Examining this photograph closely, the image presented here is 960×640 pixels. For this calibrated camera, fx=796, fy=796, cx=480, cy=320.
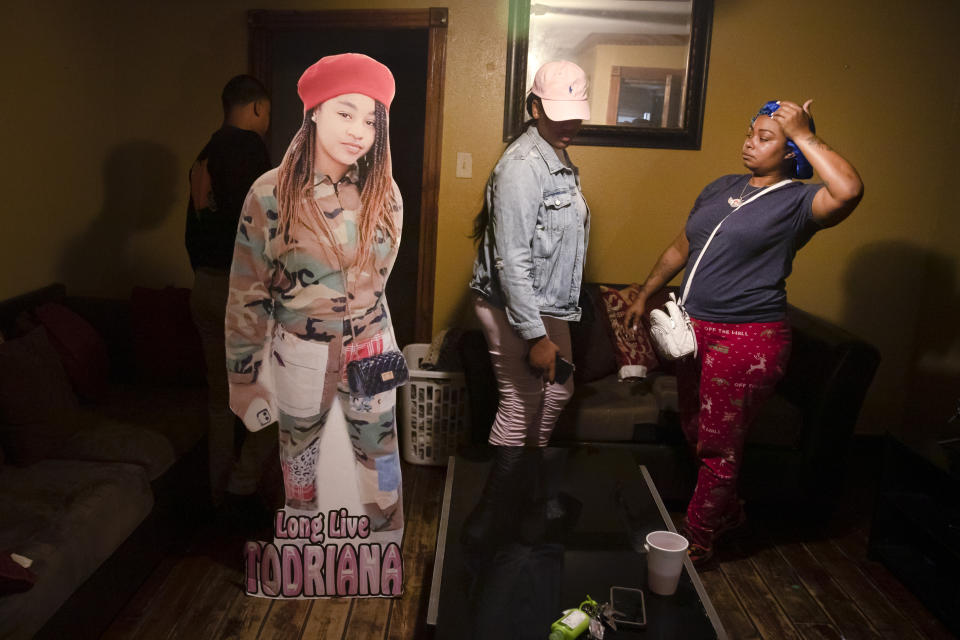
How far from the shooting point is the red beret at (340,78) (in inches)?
77.9

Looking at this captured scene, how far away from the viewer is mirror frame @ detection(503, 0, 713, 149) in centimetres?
316

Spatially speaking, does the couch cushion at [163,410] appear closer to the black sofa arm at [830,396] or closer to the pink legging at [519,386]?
the pink legging at [519,386]

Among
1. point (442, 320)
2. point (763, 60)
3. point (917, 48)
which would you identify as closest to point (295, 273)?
point (442, 320)

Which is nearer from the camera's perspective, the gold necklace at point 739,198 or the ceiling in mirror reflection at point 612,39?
the gold necklace at point 739,198

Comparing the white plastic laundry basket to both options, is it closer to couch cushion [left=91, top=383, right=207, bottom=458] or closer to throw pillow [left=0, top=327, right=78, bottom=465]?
couch cushion [left=91, top=383, right=207, bottom=458]

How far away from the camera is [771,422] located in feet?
9.29

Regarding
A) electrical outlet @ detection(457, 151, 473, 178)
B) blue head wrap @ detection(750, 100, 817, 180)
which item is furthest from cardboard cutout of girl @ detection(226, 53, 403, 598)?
electrical outlet @ detection(457, 151, 473, 178)

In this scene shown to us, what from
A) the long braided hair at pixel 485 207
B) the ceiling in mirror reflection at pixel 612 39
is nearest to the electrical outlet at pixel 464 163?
the ceiling in mirror reflection at pixel 612 39

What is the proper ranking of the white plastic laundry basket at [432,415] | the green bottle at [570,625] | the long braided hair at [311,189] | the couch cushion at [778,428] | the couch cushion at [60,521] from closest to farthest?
the green bottle at [570,625]
the couch cushion at [60,521]
the long braided hair at [311,189]
the couch cushion at [778,428]
the white plastic laundry basket at [432,415]

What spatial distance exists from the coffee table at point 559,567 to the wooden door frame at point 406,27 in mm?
1332

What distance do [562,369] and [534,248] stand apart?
0.39 meters

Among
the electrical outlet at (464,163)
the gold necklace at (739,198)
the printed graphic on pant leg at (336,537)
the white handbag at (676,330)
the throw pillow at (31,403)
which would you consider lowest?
the printed graphic on pant leg at (336,537)

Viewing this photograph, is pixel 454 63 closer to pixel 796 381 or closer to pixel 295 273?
pixel 295 273

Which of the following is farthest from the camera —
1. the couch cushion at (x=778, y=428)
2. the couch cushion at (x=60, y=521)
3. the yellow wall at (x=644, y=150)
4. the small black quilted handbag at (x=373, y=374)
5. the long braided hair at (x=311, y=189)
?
the yellow wall at (x=644, y=150)
